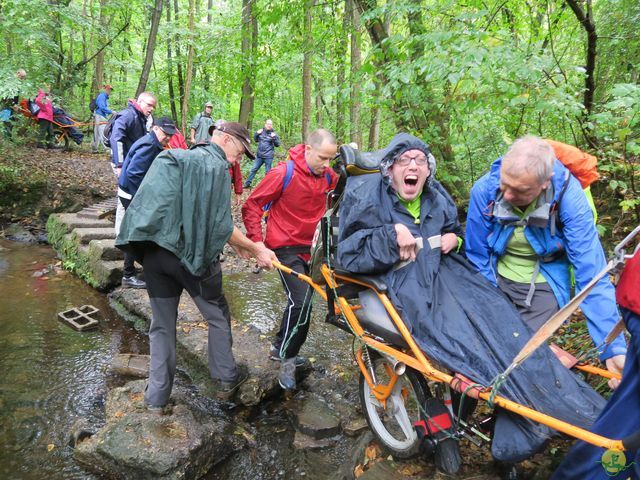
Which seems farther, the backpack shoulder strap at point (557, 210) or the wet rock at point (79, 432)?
the wet rock at point (79, 432)

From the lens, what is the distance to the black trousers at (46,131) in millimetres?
13672

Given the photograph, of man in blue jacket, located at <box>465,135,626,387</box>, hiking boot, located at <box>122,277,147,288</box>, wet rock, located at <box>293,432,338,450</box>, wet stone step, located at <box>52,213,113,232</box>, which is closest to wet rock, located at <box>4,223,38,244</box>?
wet stone step, located at <box>52,213,113,232</box>

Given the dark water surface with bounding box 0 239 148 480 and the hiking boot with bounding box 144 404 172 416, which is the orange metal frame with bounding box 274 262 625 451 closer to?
the hiking boot with bounding box 144 404 172 416

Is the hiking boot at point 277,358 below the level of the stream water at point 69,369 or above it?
above

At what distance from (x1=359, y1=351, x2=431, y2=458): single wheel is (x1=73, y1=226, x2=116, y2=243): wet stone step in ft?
20.5

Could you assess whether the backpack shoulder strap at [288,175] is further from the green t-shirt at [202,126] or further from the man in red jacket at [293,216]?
the green t-shirt at [202,126]

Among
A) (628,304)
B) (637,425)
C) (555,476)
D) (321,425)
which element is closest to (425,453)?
(555,476)

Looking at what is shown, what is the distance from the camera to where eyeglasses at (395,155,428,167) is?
295cm

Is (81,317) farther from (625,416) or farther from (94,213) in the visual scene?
(625,416)

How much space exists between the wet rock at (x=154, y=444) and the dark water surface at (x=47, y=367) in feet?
0.94

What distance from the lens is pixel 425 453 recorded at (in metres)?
2.89

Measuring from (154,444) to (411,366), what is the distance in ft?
6.51

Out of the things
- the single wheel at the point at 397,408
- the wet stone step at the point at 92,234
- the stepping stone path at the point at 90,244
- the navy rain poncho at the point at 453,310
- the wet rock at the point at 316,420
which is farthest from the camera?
the wet stone step at the point at 92,234

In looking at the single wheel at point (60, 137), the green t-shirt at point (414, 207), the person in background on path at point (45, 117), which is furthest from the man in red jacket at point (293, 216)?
the single wheel at point (60, 137)
